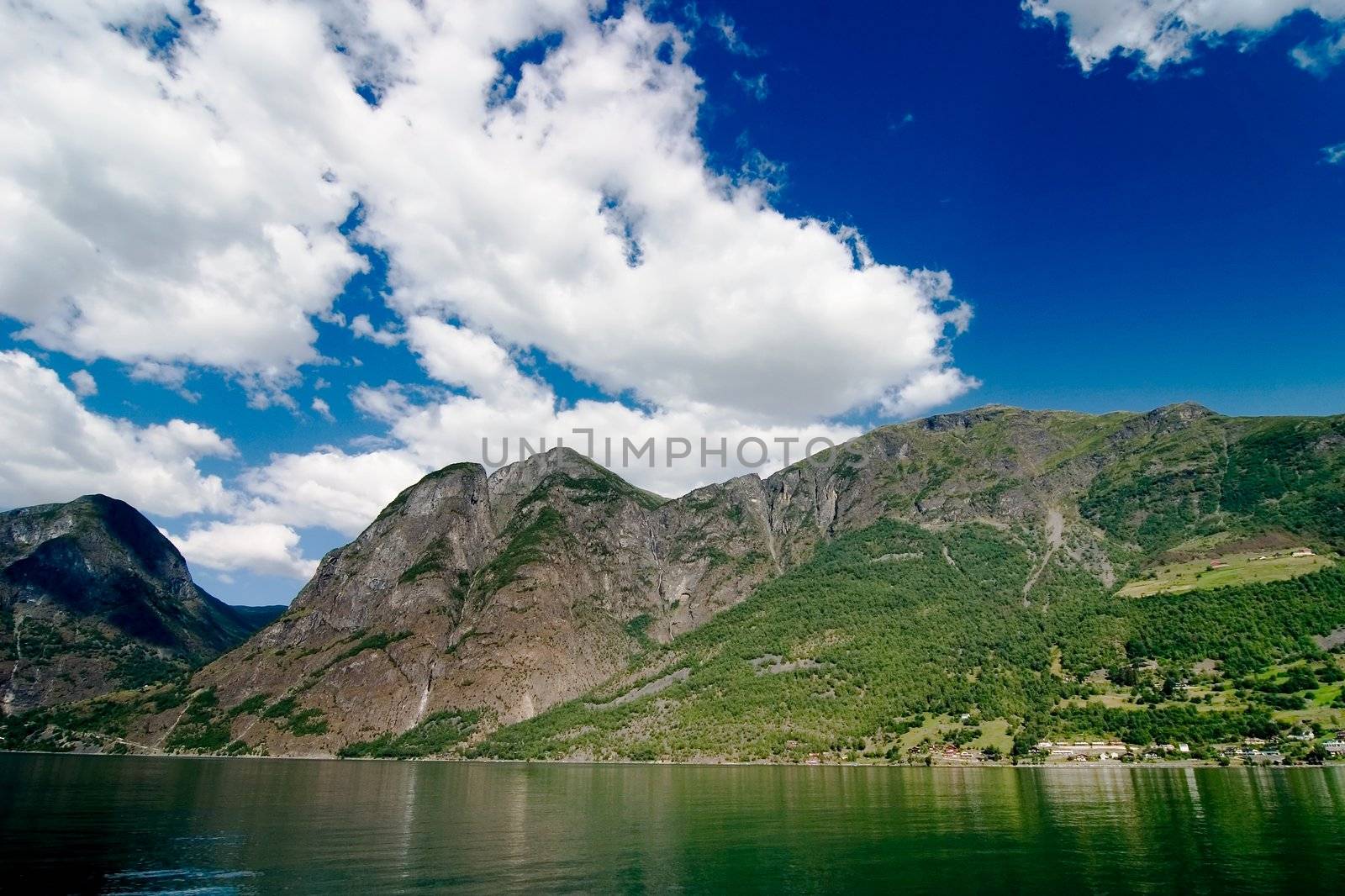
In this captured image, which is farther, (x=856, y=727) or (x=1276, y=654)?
(x=856, y=727)

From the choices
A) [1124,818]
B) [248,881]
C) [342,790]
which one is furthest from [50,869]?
[1124,818]

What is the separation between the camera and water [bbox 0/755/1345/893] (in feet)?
147

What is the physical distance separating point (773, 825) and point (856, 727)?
141 m

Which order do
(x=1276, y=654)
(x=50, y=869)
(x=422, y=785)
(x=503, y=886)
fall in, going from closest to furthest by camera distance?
(x=503, y=886), (x=50, y=869), (x=422, y=785), (x=1276, y=654)

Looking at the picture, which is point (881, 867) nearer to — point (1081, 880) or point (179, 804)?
point (1081, 880)

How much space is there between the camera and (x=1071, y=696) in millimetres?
189000

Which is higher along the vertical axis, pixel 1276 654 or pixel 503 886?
pixel 1276 654

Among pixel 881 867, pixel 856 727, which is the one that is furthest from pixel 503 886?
pixel 856 727

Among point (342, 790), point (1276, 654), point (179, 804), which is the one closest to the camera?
point (179, 804)

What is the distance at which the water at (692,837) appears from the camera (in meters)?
44.8

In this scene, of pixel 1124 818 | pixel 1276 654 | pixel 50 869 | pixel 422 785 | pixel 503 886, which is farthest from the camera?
pixel 1276 654

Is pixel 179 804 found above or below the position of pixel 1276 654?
below

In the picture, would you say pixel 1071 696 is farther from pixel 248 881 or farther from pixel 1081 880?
pixel 248 881

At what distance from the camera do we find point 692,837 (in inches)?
2554
